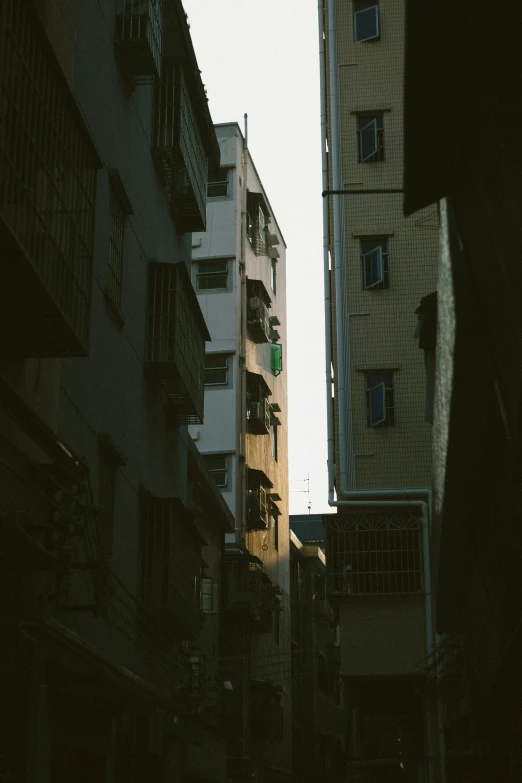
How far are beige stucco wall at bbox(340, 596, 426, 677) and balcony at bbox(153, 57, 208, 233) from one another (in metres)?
9.19

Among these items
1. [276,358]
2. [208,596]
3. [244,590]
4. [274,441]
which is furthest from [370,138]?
[274,441]

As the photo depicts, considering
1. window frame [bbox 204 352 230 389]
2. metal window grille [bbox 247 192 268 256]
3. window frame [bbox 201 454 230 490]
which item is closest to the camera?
window frame [bbox 201 454 230 490]

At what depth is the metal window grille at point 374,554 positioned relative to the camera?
23.3 metres

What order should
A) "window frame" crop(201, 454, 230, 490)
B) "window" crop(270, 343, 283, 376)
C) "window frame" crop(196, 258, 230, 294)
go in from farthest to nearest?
"window" crop(270, 343, 283, 376) < "window frame" crop(196, 258, 230, 294) < "window frame" crop(201, 454, 230, 490)

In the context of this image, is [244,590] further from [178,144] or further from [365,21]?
[178,144]

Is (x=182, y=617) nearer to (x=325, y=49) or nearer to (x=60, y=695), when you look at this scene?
(x=60, y=695)

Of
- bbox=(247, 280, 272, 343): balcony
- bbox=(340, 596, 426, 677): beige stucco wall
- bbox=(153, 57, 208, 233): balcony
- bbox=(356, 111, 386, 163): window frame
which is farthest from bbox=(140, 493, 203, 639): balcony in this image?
bbox=(247, 280, 272, 343): balcony

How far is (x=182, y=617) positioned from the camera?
16.4m

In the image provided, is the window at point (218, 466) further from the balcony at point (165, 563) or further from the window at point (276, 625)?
the balcony at point (165, 563)

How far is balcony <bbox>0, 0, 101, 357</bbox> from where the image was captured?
332 inches

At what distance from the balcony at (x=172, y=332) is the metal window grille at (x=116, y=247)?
1.70 meters

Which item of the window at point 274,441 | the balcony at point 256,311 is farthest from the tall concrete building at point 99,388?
the window at point 274,441

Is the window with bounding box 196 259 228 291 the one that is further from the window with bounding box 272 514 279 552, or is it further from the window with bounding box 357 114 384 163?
the window with bounding box 357 114 384 163

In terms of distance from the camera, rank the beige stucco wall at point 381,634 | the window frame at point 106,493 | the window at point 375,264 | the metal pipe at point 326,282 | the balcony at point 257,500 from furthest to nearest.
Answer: the balcony at point 257,500 → the window at point 375,264 → the metal pipe at point 326,282 → the beige stucco wall at point 381,634 → the window frame at point 106,493
